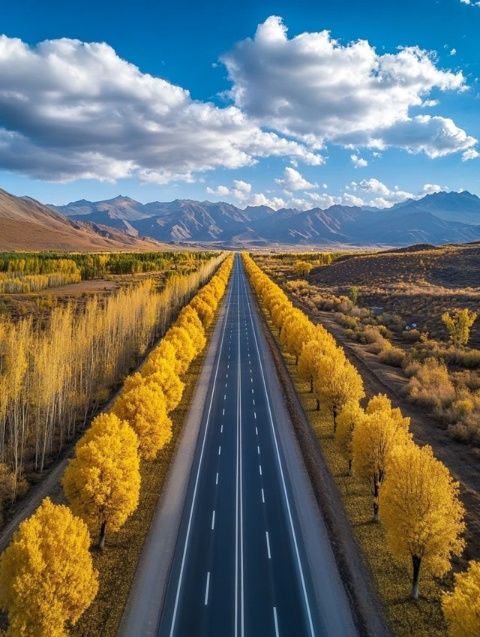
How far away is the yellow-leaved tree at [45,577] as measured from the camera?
19.3 metres

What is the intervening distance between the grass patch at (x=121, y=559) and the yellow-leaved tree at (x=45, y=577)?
1505mm

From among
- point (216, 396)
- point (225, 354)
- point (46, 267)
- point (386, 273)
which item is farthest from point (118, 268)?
point (216, 396)

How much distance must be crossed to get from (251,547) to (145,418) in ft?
42.5

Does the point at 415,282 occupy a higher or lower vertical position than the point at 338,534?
higher

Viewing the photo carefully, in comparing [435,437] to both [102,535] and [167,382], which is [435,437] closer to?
[167,382]

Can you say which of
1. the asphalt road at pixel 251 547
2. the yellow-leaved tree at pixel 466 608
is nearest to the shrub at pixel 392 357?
the asphalt road at pixel 251 547

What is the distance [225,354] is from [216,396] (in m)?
19.5

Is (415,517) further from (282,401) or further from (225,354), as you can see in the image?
(225,354)

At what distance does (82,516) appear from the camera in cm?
2681

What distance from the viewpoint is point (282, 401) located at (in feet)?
174

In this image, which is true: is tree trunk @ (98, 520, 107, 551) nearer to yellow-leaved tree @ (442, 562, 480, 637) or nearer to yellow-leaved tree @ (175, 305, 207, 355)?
yellow-leaved tree @ (442, 562, 480, 637)

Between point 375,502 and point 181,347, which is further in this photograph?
point 181,347

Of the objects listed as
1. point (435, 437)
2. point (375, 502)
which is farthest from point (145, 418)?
point (435, 437)

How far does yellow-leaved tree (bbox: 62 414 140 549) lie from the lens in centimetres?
2675
